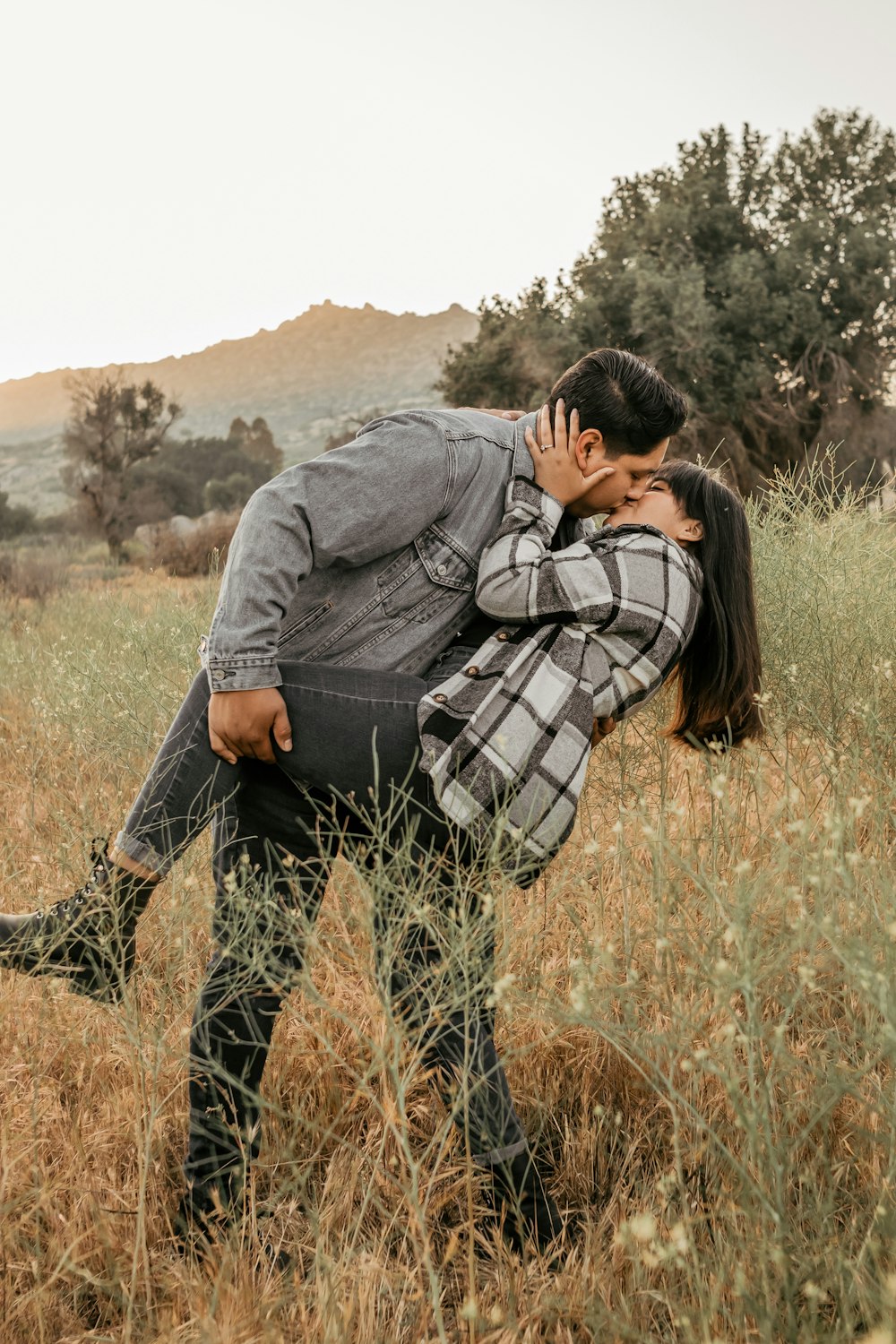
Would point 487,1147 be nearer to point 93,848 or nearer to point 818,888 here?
point 818,888

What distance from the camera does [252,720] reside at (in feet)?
5.76

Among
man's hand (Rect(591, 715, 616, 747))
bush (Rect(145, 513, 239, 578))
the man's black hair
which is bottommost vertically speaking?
bush (Rect(145, 513, 239, 578))

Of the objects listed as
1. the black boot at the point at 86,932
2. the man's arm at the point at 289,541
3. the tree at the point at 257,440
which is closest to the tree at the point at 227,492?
the tree at the point at 257,440

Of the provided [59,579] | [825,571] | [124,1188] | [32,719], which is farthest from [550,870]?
[59,579]

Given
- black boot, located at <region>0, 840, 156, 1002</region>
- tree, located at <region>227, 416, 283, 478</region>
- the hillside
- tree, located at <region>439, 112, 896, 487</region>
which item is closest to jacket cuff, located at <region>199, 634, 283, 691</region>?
black boot, located at <region>0, 840, 156, 1002</region>

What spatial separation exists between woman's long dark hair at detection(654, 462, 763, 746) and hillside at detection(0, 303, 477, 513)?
219 ft

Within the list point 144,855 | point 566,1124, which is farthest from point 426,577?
point 566,1124

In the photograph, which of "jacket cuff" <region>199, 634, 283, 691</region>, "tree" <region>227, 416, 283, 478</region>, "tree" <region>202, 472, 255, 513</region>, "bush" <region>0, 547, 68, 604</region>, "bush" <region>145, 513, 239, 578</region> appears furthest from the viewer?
"tree" <region>227, 416, 283, 478</region>

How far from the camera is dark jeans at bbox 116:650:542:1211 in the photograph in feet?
5.47

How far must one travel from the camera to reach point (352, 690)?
70.3 inches

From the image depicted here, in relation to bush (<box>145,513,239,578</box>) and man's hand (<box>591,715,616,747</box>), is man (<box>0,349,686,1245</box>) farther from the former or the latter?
bush (<box>145,513,239,578</box>)

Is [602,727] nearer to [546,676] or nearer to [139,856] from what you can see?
[546,676]

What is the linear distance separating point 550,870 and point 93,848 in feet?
4.68

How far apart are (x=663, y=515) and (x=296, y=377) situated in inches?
4312
